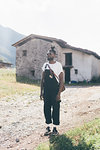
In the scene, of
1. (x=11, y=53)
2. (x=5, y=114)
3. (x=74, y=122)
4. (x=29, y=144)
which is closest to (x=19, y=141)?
(x=29, y=144)

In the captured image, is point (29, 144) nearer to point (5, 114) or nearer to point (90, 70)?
point (5, 114)

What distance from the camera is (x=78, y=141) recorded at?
3.40 m

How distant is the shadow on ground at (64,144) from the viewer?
3064 millimetres

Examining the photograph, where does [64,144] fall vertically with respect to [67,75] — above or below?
below

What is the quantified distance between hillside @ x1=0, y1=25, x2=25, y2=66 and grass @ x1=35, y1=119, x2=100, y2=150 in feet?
454

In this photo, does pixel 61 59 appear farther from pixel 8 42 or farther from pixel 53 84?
pixel 8 42

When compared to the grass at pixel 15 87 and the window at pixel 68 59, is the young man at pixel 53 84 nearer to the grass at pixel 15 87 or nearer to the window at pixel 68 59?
the grass at pixel 15 87

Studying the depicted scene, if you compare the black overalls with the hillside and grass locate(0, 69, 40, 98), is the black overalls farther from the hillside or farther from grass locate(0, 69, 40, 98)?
the hillside

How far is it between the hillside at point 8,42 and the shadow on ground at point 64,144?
13835cm

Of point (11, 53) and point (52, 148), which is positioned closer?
point (52, 148)

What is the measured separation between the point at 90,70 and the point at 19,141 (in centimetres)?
2077

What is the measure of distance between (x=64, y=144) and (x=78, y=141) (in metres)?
0.33

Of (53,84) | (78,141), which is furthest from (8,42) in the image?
(78,141)

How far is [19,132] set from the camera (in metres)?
4.44
